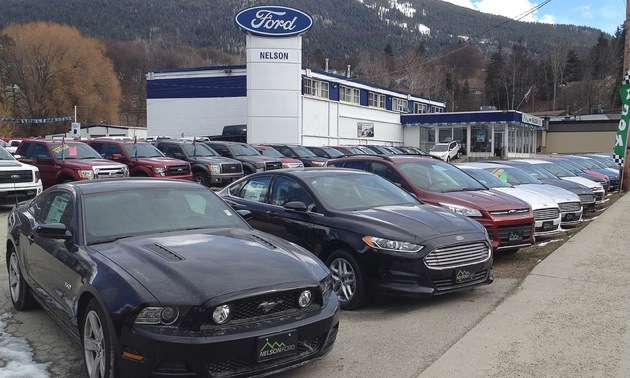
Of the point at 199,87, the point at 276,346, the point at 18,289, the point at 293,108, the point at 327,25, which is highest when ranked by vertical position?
the point at 327,25

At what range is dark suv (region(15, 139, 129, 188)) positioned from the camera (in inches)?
580

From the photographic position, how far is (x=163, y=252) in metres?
4.20

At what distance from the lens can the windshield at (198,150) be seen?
64.7 feet

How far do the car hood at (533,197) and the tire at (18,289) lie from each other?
7.64 m

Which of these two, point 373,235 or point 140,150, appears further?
point 140,150

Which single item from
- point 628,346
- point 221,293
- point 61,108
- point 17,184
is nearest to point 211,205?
point 221,293

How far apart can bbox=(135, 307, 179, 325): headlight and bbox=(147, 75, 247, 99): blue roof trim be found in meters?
46.0

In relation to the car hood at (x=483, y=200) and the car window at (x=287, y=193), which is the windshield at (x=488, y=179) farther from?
the car window at (x=287, y=193)

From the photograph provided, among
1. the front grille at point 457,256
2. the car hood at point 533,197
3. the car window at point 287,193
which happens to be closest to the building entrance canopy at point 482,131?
the car hood at point 533,197

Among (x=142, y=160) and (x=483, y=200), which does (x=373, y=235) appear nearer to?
(x=483, y=200)

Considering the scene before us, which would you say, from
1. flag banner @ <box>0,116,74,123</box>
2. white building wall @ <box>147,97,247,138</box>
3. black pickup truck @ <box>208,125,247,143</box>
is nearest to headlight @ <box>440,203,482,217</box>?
black pickup truck @ <box>208,125,247,143</box>

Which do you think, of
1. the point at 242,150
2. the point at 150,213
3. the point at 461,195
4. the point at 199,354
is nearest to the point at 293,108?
the point at 242,150

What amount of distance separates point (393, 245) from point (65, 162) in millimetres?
12221

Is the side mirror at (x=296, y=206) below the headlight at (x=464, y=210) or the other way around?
the other way around
